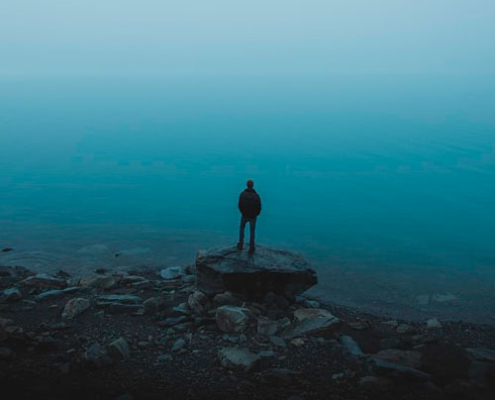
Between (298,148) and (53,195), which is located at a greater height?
(298,148)

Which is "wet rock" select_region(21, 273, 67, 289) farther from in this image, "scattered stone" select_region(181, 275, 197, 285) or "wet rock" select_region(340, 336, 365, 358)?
"wet rock" select_region(340, 336, 365, 358)

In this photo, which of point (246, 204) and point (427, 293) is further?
point (427, 293)

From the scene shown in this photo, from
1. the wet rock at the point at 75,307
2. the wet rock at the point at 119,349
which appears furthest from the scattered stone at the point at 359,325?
the wet rock at the point at 75,307

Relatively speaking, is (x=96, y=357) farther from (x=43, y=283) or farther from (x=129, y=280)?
(x=43, y=283)

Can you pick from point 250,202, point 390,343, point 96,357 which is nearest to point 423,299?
point 390,343

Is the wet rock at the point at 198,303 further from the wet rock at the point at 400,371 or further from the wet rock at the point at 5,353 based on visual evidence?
the wet rock at the point at 400,371

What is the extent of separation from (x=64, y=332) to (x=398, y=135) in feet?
229

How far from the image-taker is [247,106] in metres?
115

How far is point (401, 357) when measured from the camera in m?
14.1

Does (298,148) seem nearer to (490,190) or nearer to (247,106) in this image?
(490,190)

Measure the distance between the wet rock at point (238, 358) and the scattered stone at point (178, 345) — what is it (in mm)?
1201

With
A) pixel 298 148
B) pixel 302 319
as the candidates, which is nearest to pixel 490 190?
pixel 298 148

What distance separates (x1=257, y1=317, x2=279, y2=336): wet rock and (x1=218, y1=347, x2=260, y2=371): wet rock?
134cm

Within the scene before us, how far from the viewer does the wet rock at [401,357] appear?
545 inches
